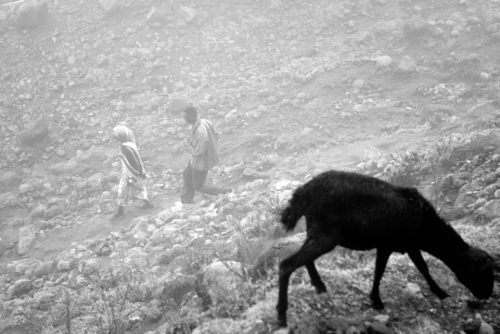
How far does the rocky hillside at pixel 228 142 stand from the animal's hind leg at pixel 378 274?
0.09 meters

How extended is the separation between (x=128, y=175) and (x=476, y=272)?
23.1 ft

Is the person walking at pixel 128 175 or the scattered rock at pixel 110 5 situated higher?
the scattered rock at pixel 110 5

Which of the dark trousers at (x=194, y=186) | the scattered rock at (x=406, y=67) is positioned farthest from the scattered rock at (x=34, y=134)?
the scattered rock at (x=406, y=67)

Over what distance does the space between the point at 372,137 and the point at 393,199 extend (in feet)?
24.0

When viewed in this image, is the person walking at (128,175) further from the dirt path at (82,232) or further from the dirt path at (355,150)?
the dirt path at (355,150)

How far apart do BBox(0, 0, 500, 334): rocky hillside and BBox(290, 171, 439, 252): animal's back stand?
20.2 inches

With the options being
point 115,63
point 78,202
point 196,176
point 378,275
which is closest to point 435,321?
point 378,275

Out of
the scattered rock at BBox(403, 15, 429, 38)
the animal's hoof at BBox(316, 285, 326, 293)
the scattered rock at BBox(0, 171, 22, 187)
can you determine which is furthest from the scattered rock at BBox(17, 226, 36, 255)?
the scattered rock at BBox(403, 15, 429, 38)

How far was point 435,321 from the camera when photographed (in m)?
2.73

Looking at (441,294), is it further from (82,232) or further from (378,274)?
(82,232)

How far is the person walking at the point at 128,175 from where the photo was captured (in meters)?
8.54

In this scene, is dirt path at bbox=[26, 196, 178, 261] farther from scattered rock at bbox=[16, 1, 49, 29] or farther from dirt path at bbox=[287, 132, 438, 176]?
scattered rock at bbox=[16, 1, 49, 29]

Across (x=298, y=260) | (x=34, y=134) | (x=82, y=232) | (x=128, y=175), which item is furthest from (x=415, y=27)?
(x=298, y=260)

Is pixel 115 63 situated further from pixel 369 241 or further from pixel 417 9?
pixel 369 241
